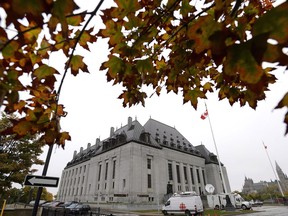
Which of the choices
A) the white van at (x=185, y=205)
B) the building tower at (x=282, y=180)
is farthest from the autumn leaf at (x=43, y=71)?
the building tower at (x=282, y=180)

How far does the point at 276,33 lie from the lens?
0.94 metres

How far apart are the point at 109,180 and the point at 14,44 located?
→ 43720mm

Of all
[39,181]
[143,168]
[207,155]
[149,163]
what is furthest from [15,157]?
[207,155]

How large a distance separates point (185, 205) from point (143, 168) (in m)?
16.4

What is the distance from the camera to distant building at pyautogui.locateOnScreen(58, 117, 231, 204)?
38156 millimetres

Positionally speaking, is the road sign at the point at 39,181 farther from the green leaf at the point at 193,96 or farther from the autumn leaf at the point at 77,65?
the green leaf at the point at 193,96

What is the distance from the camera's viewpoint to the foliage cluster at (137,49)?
39.7 inches

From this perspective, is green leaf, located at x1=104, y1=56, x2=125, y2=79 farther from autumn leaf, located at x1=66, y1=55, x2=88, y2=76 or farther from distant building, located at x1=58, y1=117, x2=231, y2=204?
distant building, located at x1=58, y1=117, x2=231, y2=204

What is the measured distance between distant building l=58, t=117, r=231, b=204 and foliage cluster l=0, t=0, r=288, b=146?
36039 millimetres

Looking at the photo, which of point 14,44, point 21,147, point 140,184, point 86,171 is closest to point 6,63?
point 14,44

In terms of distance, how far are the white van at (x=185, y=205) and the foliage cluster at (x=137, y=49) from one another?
76.9ft

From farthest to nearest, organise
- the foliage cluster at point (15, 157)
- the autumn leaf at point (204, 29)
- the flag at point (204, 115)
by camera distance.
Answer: the flag at point (204, 115) < the foliage cluster at point (15, 157) < the autumn leaf at point (204, 29)

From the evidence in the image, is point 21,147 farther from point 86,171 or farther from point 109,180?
point 86,171

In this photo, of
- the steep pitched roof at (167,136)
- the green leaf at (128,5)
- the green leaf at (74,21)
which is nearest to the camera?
the green leaf at (74,21)
